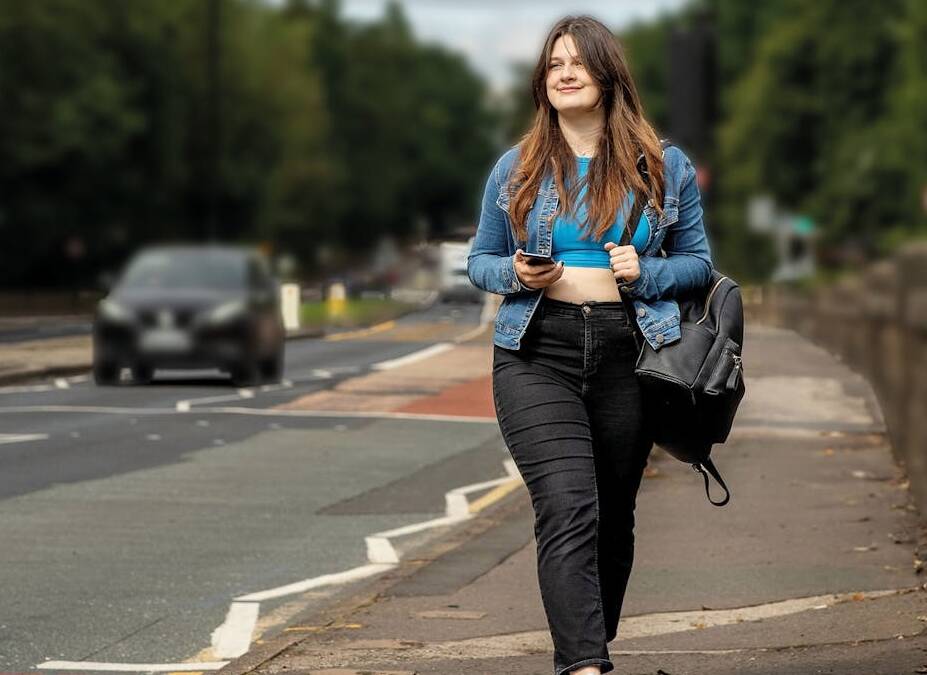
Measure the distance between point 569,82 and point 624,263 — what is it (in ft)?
1.71

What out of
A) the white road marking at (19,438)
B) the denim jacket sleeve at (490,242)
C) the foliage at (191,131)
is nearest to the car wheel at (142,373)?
the white road marking at (19,438)

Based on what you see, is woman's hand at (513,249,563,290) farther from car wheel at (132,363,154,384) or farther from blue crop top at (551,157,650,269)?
car wheel at (132,363,154,384)

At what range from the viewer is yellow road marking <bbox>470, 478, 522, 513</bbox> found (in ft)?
41.2

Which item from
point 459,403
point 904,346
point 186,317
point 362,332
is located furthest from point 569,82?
point 362,332

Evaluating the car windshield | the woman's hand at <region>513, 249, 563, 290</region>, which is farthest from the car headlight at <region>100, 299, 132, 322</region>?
the woman's hand at <region>513, 249, 563, 290</region>

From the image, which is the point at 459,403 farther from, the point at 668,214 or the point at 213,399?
the point at 668,214

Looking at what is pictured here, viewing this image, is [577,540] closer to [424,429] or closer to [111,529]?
[111,529]

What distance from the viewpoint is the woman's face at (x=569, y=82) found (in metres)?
5.70

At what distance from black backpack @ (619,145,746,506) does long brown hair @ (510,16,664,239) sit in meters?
0.08

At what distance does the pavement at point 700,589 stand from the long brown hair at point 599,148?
61.9 inches

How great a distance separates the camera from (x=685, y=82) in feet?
57.8

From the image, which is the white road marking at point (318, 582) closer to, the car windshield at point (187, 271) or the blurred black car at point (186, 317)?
the blurred black car at point (186, 317)

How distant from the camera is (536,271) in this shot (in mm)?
5504

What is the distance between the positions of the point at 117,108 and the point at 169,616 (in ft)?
198
